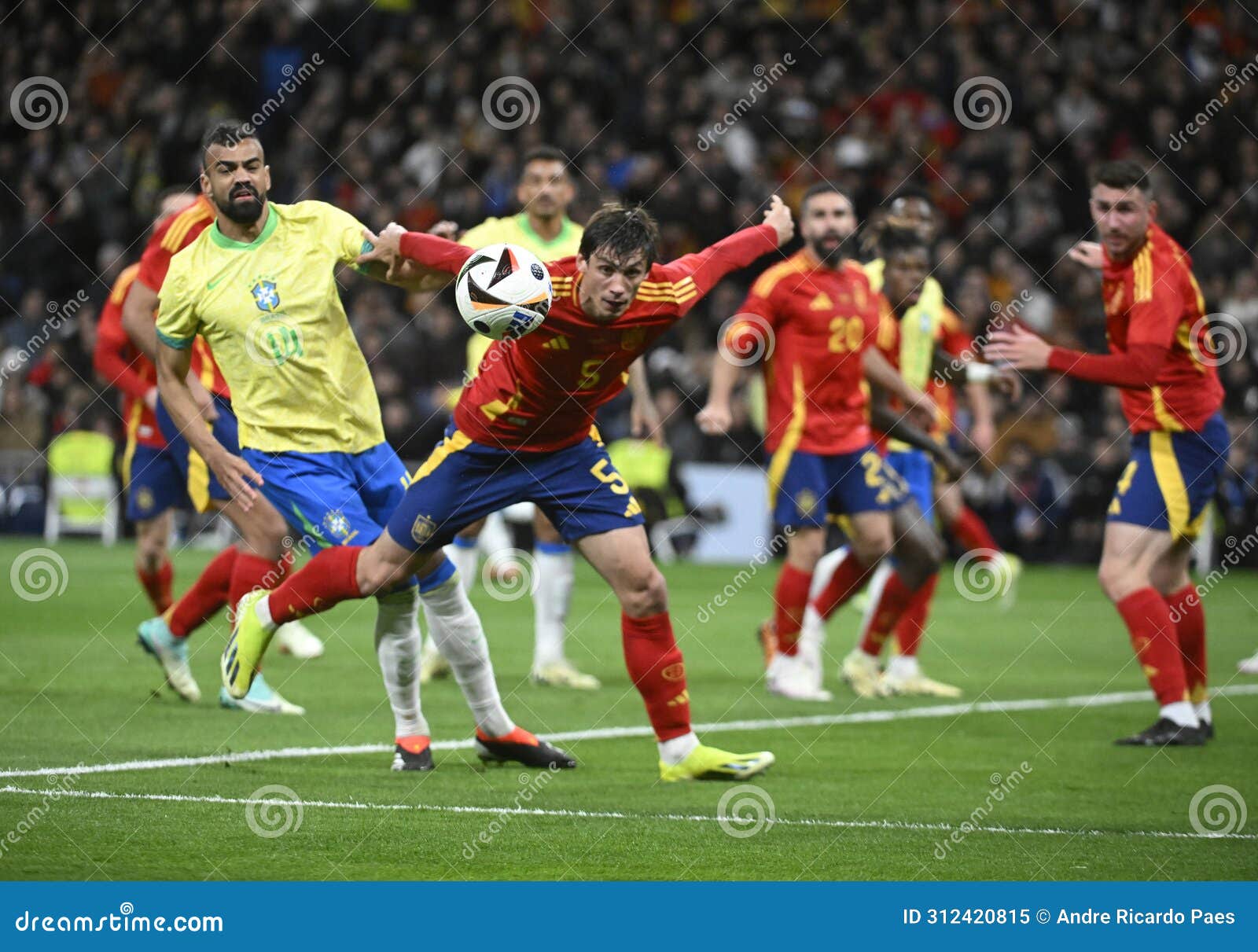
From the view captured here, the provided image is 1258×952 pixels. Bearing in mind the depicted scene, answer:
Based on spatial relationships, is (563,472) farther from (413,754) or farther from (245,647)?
(245,647)

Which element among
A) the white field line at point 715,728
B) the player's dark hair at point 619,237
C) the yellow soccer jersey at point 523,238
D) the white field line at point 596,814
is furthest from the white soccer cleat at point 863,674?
the player's dark hair at point 619,237

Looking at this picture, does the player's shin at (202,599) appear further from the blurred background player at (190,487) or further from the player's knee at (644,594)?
the player's knee at (644,594)

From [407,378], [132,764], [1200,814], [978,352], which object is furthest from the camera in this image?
[407,378]

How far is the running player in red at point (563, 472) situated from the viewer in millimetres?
6949

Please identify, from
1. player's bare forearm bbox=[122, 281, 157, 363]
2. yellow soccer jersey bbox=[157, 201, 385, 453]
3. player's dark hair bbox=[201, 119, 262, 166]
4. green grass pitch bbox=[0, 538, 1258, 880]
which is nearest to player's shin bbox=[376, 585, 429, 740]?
green grass pitch bbox=[0, 538, 1258, 880]

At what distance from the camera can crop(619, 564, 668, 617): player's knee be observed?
719 cm

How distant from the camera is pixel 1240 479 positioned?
772 inches

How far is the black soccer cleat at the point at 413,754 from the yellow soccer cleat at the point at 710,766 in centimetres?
97

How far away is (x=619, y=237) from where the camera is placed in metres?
6.71

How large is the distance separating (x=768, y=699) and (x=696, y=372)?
37.0 ft

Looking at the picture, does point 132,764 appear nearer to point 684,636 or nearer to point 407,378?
point 684,636

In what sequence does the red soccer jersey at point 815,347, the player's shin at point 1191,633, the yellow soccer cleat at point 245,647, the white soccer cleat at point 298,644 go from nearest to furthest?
1. the yellow soccer cleat at point 245,647
2. the player's shin at point 1191,633
3. the red soccer jersey at point 815,347
4. the white soccer cleat at point 298,644

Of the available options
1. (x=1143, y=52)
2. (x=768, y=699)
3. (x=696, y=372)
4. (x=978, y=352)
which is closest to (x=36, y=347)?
(x=696, y=372)

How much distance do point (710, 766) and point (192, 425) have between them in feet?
8.31
